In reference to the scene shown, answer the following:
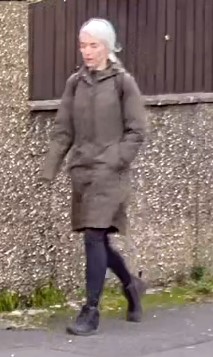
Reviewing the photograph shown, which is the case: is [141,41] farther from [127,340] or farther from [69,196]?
[127,340]

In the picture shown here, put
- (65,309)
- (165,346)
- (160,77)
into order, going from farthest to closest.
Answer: (160,77), (65,309), (165,346)

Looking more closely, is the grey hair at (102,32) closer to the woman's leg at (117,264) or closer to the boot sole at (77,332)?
A: the woman's leg at (117,264)

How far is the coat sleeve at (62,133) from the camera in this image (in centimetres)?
676

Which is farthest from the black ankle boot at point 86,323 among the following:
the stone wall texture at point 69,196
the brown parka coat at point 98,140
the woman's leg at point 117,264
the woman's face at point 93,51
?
the woman's face at point 93,51

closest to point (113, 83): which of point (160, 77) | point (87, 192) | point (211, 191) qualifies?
point (87, 192)

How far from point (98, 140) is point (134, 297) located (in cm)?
97

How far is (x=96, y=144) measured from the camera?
6.65 m

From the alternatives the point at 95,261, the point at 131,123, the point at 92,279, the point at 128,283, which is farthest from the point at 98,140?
the point at 128,283

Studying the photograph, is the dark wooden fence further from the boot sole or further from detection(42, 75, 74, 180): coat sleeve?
the boot sole

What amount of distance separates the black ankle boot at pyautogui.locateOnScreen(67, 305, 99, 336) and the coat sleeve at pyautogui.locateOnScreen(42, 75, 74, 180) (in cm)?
74

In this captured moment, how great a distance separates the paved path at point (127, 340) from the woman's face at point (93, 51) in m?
1.44

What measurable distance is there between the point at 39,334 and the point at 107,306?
2.37 feet

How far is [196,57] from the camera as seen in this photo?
26.3 ft

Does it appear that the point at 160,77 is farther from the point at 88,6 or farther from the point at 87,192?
the point at 87,192
